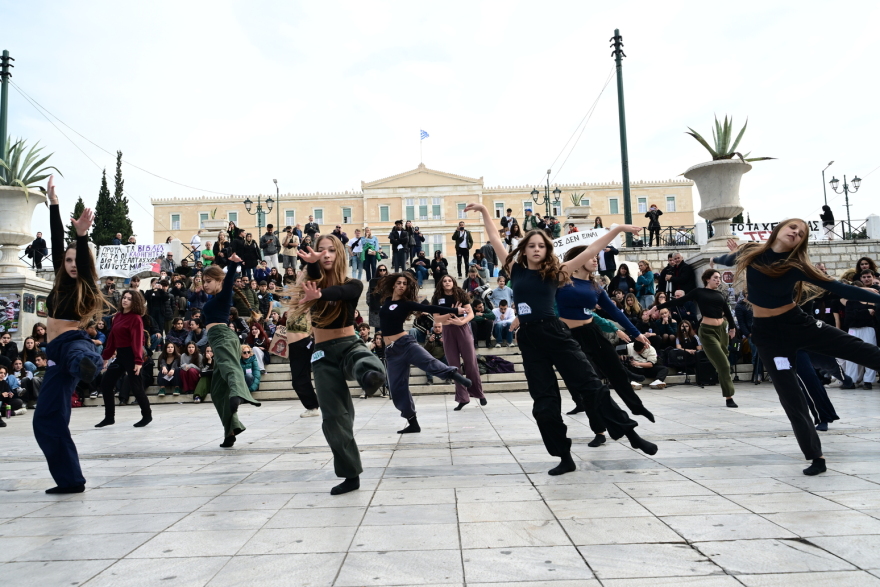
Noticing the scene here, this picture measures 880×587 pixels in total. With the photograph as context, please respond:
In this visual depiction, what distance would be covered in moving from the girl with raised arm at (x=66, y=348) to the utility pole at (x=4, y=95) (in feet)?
56.2

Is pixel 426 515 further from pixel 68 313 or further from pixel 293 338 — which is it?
pixel 293 338

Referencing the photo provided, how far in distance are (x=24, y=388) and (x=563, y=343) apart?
11.6 meters

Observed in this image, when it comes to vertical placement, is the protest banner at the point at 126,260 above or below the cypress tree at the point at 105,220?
below

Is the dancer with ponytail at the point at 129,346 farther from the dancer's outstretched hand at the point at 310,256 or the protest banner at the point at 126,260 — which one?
the protest banner at the point at 126,260

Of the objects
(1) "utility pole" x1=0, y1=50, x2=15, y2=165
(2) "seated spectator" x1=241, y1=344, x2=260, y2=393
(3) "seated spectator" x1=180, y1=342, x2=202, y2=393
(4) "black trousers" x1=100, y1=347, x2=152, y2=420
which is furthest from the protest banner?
(4) "black trousers" x1=100, y1=347, x2=152, y2=420

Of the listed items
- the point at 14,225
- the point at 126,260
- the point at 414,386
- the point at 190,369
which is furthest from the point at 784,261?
the point at 126,260

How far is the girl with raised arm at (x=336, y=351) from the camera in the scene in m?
4.41

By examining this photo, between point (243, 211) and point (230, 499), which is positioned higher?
point (243, 211)

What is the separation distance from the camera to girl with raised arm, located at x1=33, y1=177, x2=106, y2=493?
4672mm

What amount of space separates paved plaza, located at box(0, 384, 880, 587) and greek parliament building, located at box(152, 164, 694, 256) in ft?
227

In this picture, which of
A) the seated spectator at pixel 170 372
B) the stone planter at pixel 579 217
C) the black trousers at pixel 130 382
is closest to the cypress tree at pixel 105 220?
the stone planter at pixel 579 217

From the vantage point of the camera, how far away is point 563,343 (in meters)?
4.87

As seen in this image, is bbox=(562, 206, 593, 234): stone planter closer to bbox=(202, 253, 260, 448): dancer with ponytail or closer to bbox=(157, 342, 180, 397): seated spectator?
bbox=(157, 342, 180, 397): seated spectator

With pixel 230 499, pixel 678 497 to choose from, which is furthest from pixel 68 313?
pixel 678 497
